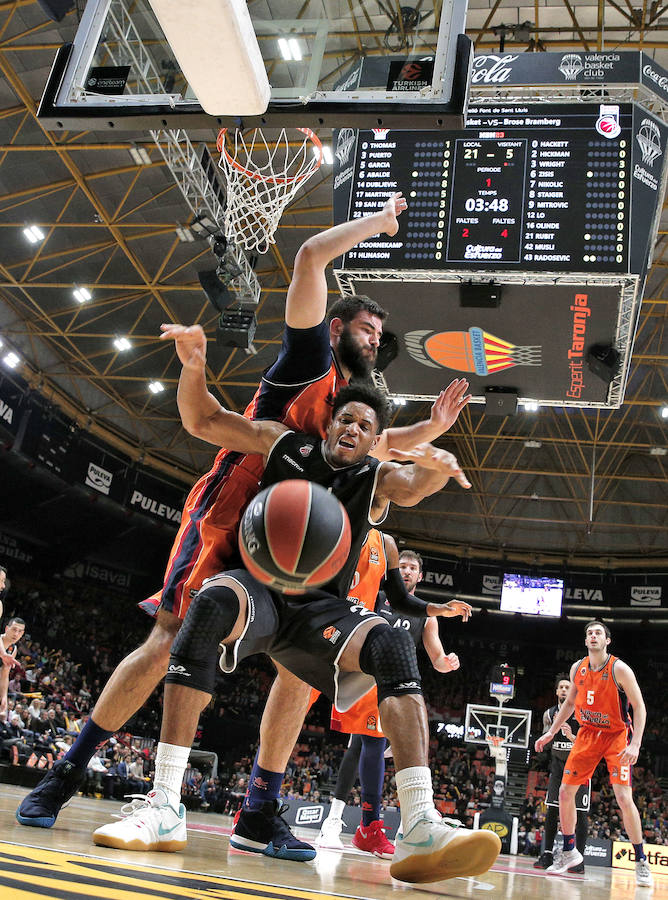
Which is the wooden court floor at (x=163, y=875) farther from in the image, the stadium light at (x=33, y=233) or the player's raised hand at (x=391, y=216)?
the stadium light at (x=33, y=233)

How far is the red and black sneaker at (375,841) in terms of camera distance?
4820 mm

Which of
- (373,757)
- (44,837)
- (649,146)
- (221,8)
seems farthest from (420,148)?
(44,837)

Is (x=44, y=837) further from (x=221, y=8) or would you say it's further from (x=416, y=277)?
(x=416, y=277)

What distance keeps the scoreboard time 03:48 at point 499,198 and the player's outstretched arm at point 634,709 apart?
3389 millimetres

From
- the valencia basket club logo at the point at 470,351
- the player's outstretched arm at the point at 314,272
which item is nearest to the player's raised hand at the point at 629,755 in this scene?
the valencia basket club logo at the point at 470,351

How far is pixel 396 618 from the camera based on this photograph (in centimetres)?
646

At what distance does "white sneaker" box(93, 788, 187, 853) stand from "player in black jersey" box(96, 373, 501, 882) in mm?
11

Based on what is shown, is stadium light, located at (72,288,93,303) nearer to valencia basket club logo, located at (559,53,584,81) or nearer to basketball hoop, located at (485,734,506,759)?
basketball hoop, located at (485,734,506,759)

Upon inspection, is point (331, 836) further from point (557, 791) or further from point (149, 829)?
point (557, 791)

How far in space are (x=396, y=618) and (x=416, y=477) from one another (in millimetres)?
3557

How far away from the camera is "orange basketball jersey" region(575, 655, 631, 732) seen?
740 cm

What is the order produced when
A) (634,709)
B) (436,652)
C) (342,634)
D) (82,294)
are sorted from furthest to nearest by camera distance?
(82,294)
(634,709)
(436,652)
(342,634)

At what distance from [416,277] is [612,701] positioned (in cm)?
408

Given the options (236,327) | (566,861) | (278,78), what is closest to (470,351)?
(278,78)
